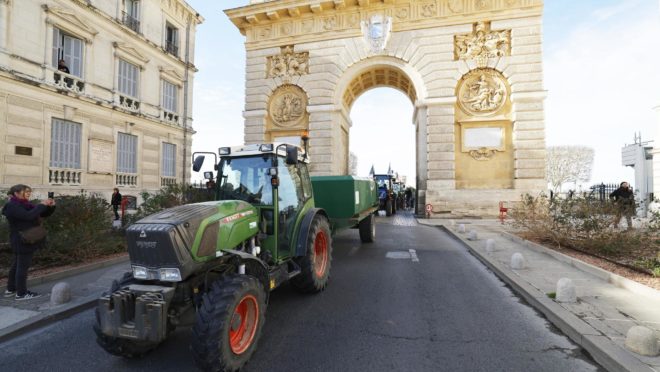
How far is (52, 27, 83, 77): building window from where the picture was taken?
47.2 ft

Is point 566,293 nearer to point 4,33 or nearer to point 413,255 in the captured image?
point 413,255

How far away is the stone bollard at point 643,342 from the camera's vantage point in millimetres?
3082

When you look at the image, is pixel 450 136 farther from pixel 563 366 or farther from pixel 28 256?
pixel 28 256

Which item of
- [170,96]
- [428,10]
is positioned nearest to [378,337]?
[428,10]

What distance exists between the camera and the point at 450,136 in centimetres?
1706

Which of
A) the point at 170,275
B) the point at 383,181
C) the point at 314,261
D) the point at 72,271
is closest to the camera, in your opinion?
the point at 170,275

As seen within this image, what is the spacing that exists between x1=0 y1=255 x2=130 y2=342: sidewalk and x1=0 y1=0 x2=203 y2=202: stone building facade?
32.2 ft

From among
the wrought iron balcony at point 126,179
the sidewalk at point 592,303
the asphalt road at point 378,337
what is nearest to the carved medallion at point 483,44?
the sidewalk at point 592,303

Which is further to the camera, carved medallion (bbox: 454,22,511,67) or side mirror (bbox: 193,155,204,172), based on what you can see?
carved medallion (bbox: 454,22,511,67)

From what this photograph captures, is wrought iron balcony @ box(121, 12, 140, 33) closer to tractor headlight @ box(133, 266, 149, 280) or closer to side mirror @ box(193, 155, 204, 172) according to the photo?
side mirror @ box(193, 155, 204, 172)

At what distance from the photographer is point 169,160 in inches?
830

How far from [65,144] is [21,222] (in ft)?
41.9

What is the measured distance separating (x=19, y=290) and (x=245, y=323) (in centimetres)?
398

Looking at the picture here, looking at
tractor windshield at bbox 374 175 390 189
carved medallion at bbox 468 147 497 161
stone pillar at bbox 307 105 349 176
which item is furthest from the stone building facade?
carved medallion at bbox 468 147 497 161
